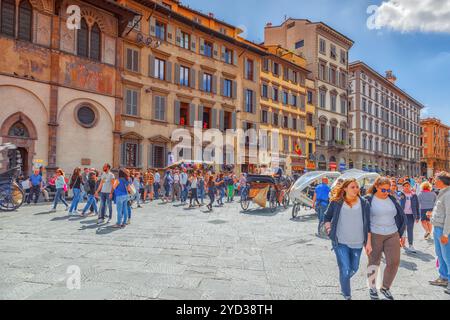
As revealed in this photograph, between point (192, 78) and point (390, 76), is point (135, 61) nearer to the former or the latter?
point (192, 78)

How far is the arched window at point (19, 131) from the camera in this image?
17547mm

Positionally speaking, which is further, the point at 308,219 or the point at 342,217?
the point at 308,219

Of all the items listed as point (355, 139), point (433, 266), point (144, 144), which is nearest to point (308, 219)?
point (433, 266)

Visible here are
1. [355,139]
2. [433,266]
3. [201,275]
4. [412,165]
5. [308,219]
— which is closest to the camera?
[201,275]

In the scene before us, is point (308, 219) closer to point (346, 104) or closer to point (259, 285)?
point (259, 285)

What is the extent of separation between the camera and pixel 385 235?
4316 mm

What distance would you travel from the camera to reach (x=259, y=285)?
15.7 ft

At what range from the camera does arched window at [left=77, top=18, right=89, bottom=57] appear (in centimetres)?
2003

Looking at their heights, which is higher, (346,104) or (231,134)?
(346,104)

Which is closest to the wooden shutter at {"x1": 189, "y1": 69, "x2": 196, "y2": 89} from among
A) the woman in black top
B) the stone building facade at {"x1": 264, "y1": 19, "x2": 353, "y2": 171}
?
the woman in black top

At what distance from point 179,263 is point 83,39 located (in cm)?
1875

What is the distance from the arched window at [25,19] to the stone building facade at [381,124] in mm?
42207

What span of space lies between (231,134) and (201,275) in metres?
24.5

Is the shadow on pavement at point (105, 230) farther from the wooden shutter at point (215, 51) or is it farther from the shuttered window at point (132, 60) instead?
the wooden shutter at point (215, 51)
